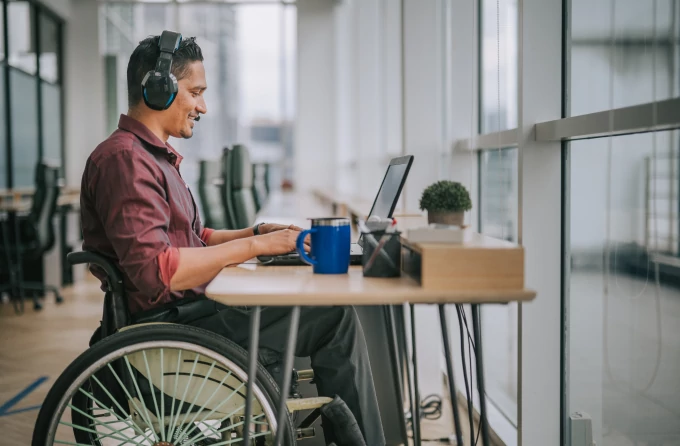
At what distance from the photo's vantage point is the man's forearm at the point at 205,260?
166 centimetres

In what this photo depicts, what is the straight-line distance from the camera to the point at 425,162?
342 centimetres

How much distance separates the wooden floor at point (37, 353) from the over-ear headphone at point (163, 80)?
1.54 meters

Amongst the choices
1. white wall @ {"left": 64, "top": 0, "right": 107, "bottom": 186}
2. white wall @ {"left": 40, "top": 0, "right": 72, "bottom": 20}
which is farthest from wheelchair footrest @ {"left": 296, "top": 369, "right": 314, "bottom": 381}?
white wall @ {"left": 64, "top": 0, "right": 107, "bottom": 186}

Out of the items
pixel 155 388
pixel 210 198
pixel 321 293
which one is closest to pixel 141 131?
pixel 155 388

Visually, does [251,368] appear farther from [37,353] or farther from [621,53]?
[37,353]

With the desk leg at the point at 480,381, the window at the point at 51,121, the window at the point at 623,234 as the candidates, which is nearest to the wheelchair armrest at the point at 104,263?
the desk leg at the point at 480,381

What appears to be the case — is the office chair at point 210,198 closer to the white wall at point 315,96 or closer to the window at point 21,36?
the window at point 21,36

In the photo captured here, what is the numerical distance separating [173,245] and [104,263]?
176mm

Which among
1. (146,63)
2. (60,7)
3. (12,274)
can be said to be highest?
(60,7)

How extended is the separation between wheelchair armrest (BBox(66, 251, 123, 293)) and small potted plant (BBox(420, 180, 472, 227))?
2.44 feet

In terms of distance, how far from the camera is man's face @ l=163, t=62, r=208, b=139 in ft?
6.36

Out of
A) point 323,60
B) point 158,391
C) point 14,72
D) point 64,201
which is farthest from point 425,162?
point 323,60

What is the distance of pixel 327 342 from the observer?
182 centimetres

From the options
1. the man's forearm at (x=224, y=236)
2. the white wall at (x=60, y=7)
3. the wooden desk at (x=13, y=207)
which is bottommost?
the man's forearm at (x=224, y=236)
